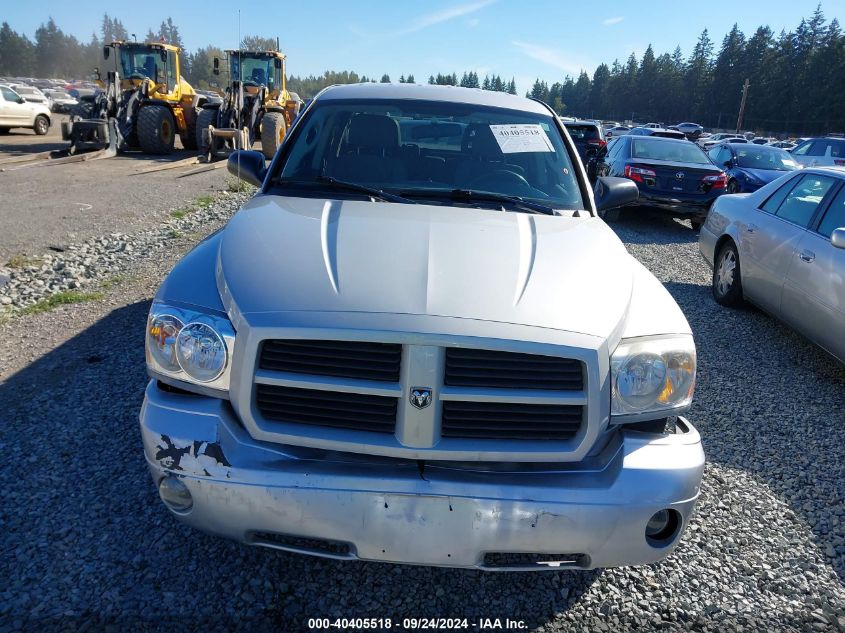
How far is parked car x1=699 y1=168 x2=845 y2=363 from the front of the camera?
4605 mm

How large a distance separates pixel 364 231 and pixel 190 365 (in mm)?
897

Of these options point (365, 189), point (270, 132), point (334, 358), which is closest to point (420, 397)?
point (334, 358)

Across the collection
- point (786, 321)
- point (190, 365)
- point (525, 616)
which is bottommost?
point (525, 616)

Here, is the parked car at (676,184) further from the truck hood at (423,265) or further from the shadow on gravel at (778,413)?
the truck hood at (423,265)

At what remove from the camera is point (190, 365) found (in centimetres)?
213

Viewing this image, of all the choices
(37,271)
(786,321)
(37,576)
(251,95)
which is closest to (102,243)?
(37,271)

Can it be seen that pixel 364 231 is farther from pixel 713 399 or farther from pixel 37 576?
pixel 713 399

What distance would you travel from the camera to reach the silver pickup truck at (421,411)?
6.44 feet

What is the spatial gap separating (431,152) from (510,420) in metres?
2.00

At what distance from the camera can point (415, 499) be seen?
1.95m

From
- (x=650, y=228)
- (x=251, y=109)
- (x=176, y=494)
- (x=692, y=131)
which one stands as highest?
(x=692, y=131)

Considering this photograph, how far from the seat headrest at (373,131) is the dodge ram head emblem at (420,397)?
204 cm

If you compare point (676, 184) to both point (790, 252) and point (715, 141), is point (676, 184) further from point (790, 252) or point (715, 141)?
point (715, 141)

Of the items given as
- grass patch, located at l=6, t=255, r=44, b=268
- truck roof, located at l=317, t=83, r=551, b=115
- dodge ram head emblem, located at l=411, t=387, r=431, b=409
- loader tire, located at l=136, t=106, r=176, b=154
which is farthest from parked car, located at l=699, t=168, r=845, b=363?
loader tire, located at l=136, t=106, r=176, b=154
